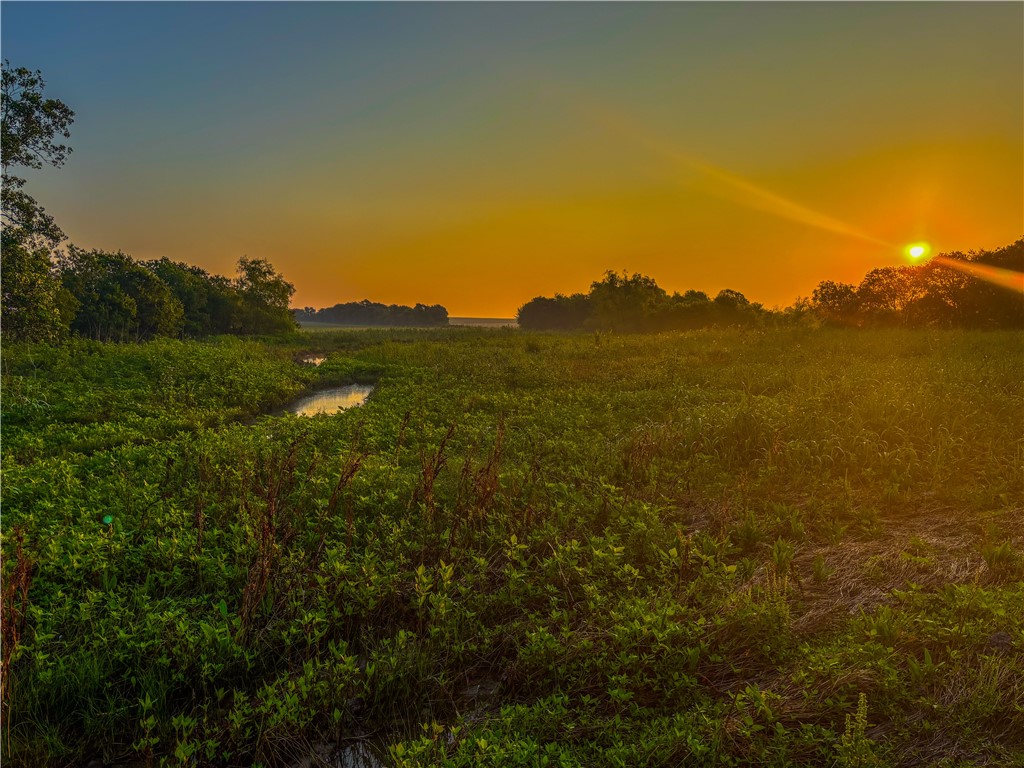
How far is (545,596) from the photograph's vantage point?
5.04 m

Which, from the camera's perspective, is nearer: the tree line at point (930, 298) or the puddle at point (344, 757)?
the puddle at point (344, 757)

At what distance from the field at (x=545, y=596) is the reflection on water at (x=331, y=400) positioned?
631 cm

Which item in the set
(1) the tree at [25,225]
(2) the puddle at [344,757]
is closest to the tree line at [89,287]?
(1) the tree at [25,225]

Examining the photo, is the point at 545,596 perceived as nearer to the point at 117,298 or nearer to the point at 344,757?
the point at 344,757

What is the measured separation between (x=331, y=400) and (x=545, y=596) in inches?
613

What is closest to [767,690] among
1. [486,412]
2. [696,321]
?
[486,412]

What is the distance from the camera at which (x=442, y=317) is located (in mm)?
166125

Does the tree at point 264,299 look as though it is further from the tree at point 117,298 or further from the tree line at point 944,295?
the tree line at point 944,295

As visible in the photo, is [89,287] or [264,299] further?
[264,299]

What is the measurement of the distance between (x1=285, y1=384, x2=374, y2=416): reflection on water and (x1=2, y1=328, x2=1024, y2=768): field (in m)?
6.31

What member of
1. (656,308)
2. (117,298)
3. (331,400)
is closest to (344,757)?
(331,400)

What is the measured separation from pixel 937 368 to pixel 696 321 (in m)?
48.3

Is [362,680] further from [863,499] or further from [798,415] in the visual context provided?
[798,415]

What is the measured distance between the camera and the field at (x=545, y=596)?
3.33 m
